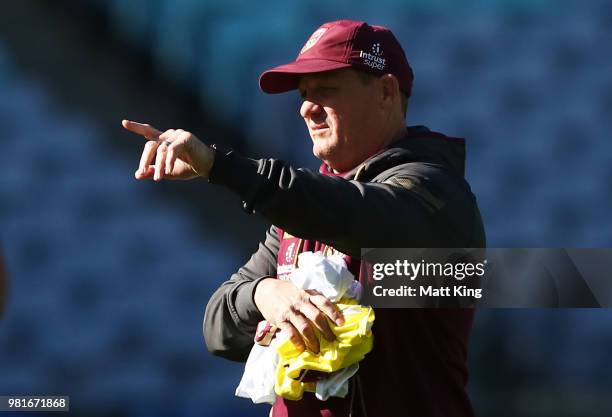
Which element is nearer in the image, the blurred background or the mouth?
the mouth

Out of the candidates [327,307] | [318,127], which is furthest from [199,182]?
[327,307]

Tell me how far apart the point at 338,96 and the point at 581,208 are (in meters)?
1.73

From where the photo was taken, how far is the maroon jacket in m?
1.45

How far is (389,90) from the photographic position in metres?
1.81

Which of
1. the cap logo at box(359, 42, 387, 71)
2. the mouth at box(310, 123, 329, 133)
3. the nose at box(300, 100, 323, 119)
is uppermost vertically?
the cap logo at box(359, 42, 387, 71)

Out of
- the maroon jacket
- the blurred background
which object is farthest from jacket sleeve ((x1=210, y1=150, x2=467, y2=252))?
the blurred background

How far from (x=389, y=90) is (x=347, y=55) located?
0.36ft

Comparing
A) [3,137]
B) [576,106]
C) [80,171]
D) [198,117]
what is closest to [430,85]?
[576,106]

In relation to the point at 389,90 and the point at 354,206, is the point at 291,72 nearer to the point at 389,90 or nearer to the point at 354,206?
the point at 389,90

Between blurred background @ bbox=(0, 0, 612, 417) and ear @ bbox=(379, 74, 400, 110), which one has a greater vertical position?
blurred background @ bbox=(0, 0, 612, 417)

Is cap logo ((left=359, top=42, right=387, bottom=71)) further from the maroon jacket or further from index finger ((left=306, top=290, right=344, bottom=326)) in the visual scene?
index finger ((left=306, top=290, right=344, bottom=326))

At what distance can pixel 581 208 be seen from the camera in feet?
10.8

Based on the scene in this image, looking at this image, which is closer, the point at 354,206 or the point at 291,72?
the point at 354,206

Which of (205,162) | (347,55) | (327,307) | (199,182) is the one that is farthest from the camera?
(199,182)
